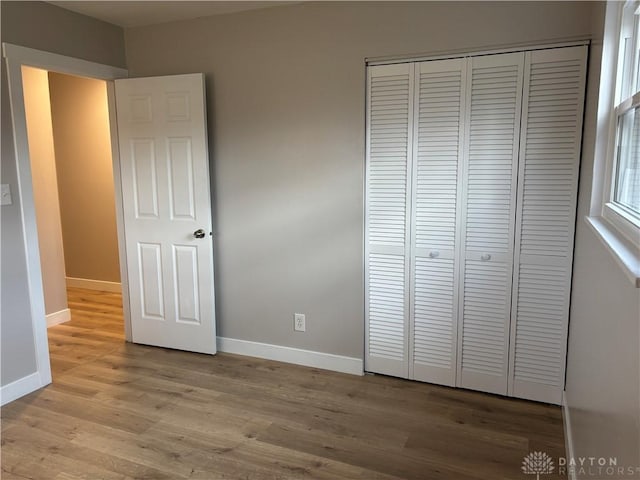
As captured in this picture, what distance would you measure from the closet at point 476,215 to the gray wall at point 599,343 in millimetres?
146

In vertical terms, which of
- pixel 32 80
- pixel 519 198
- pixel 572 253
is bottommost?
pixel 572 253

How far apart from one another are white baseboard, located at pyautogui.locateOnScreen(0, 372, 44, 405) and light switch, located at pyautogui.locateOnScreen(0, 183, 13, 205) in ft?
3.48

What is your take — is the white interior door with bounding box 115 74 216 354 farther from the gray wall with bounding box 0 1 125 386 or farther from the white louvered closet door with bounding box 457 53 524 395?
the white louvered closet door with bounding box 457 53 524 395

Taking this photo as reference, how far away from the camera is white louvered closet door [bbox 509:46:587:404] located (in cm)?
244

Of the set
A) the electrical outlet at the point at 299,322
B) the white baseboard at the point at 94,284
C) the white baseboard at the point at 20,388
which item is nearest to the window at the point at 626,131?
the electrical outlet at the point at 299,322

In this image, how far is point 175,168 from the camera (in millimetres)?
3309

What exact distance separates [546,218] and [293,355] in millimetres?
1838

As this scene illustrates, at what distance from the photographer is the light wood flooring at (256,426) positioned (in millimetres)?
2160

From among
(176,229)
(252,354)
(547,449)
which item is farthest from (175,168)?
(547,449)

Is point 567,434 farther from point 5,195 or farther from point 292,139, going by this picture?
point 5,195

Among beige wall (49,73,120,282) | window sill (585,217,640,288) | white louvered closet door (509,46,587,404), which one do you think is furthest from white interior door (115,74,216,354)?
window sill (585,217,640,288)

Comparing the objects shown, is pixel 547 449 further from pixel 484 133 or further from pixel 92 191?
pixel 92 191

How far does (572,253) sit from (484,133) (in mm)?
798

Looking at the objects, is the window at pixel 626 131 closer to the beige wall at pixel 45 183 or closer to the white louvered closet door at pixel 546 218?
the white louvered closet door at pixel 546 218
